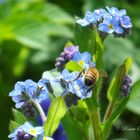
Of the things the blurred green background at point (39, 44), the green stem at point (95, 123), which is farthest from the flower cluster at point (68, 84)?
the blurred green background at point (39, 44)

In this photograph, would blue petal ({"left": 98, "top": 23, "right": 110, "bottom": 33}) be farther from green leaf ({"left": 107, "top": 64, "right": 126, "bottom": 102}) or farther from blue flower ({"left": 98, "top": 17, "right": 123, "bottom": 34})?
green leaf ({"left": 107, "top": 64, "right": 126, "bottom": 102})

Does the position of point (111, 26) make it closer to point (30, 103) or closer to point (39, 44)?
point (30, 103)

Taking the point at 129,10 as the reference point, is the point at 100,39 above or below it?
above

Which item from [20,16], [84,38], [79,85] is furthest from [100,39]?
[20,16]

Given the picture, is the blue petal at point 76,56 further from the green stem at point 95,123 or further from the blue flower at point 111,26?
the green stem at point 95,123

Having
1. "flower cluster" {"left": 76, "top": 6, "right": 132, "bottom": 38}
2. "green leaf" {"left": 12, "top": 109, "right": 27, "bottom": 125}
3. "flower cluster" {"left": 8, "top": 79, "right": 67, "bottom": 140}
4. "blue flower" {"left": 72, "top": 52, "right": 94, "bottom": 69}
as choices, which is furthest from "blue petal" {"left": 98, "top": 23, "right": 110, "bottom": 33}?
"green leaf" {"left": 12, "top": 109, "right": 27, "bottom": 125}

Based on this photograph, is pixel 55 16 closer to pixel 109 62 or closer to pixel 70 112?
pixel 109 62
